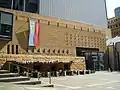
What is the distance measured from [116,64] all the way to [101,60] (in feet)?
14.3

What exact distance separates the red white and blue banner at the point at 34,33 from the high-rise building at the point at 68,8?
20.2 m

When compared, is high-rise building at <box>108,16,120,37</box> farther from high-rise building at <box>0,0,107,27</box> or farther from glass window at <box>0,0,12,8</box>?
glass window at <box>0,0,12,8</box>

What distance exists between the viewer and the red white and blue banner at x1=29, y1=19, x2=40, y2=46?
3900 centimetres

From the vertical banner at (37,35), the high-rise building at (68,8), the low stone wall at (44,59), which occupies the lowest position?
the low stone wall at (44,59)

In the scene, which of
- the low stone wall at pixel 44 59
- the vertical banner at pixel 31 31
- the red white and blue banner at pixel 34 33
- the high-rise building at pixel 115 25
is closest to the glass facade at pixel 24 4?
the red white and blue banner at pixel 34 33

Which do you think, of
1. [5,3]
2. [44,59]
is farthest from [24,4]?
[44,59]

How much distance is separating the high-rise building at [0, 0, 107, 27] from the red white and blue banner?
20.2m

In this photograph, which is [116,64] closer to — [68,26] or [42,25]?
[68,26]

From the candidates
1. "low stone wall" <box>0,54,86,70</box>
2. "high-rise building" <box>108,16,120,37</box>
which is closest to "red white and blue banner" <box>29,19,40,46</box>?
"low stone wall" <box>0,54,86,70</box>

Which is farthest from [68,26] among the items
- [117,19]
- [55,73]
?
[117,19]

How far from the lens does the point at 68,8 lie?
6512cm

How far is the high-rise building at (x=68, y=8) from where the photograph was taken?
2446 inches

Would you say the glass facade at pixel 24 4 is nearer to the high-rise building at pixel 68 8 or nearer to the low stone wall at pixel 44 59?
the high-rise building at pixel 68 8

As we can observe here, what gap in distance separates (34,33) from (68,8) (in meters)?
27.9
